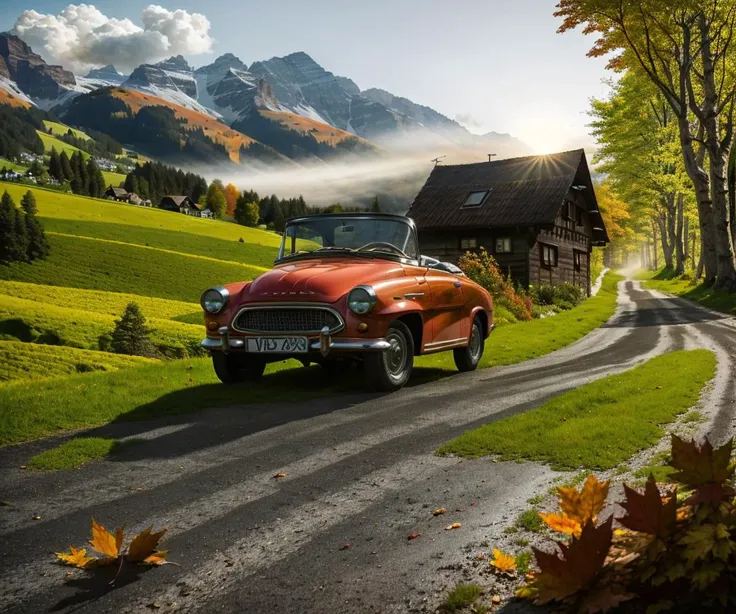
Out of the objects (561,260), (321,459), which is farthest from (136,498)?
(561,260)

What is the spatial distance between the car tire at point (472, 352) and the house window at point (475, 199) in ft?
74.9

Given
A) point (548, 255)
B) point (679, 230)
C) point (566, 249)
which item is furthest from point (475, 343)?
point (679, 230)

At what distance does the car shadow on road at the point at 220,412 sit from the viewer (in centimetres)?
583

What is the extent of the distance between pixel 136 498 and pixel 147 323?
25.0 metres

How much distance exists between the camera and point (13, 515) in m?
3.98

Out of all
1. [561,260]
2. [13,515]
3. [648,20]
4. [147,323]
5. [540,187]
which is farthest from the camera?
[561,260]

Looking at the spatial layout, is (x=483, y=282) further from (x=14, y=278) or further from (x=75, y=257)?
(x=75, y=257)

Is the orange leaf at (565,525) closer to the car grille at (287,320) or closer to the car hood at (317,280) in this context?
the car grille at (287,320)

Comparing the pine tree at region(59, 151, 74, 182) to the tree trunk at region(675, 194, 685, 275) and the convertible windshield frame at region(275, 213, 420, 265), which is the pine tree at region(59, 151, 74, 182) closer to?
the tree trunk at region(675, 194, 685, 275)

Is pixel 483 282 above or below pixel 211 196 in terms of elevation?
below

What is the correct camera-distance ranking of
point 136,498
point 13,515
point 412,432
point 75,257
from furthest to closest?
point 75,257 < point 412,432 < point 136,498 < point 13,515

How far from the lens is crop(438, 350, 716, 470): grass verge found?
495 centimetres

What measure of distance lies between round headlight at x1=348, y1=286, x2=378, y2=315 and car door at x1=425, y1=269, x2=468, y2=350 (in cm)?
160

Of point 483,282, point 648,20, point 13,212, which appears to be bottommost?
point 483,282
